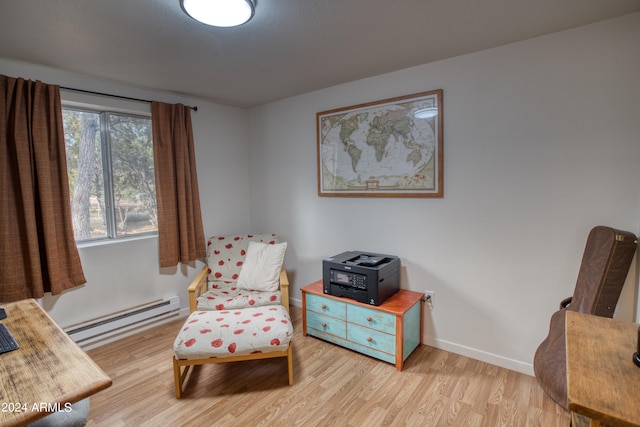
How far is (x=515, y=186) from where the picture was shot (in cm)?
214

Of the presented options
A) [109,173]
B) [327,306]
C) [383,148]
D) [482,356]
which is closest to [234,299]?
[327,306]

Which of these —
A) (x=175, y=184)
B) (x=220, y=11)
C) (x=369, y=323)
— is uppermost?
(x=220, y=11)

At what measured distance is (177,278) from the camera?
10.6 feet

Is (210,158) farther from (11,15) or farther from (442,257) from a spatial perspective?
(442,257)

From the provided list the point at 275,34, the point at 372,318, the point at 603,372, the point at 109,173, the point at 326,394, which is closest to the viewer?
the point at 603,372

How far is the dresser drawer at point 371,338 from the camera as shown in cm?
232

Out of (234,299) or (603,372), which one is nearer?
(603,372)

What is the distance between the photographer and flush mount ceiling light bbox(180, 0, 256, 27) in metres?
1.48

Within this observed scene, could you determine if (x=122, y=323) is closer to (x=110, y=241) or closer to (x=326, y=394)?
(x=110, y=241)

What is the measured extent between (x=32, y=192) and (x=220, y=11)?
1.92 m

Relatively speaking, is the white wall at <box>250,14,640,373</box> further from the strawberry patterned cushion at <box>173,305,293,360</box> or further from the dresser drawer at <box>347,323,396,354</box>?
the strawberry patterned cushion at <box>173,305,293,360</box>

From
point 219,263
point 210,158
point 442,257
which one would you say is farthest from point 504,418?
point 210,158

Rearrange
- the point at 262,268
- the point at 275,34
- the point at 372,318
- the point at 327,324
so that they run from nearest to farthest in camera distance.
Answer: the point at 275,34 < the point at 372,318 < the point at 327,324 < the point at 262,268

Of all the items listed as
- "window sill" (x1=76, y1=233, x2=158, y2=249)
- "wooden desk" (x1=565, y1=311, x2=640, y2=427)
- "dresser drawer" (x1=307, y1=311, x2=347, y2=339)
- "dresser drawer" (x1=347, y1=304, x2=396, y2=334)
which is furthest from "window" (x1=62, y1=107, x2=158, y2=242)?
"wooden desk" (x1=565, y1=311, x2=640, y2=427)
